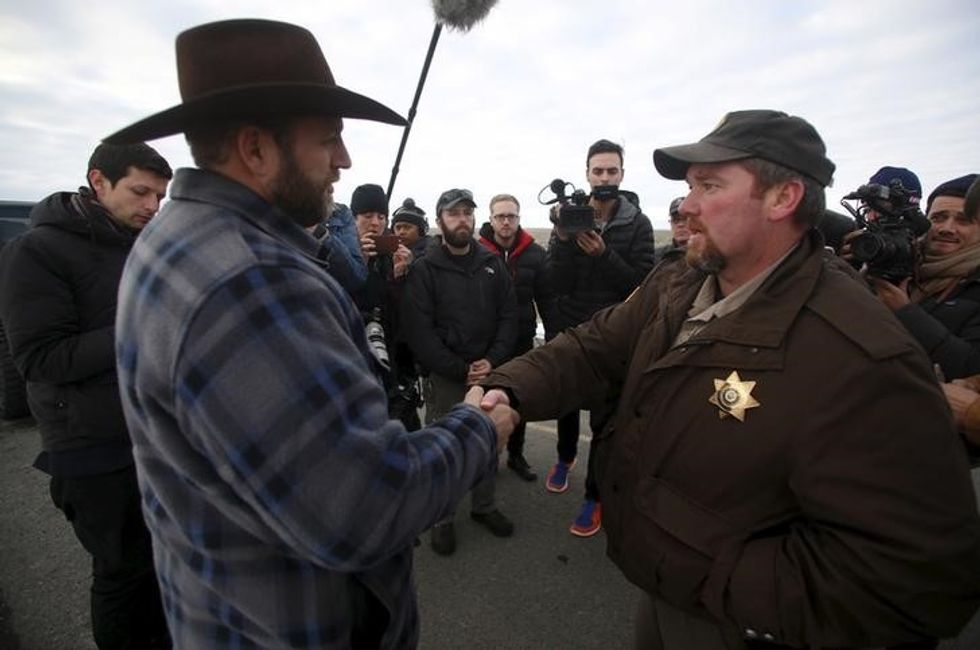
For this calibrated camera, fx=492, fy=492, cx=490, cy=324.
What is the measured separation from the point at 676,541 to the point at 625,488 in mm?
234

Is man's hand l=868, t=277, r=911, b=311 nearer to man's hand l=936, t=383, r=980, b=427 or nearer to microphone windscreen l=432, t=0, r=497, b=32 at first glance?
man's hand l=936, t=383, r=980, b=427

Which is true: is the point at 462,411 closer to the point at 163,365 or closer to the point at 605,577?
the point at 163,365

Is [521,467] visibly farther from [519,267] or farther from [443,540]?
[519,267]

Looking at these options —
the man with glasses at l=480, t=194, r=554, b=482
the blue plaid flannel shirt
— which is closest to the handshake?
the blue plaid flannel shirt

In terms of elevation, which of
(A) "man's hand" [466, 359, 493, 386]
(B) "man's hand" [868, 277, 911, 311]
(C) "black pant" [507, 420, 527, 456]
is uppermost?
(B) "man's hand" [868, 277, 911, 311]

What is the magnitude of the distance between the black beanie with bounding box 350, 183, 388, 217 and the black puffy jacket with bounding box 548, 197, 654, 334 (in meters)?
1.44

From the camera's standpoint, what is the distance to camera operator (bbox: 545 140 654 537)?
402cm

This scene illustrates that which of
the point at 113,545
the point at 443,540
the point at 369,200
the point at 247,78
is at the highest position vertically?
the point at 247,78

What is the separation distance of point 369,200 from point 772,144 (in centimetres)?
317

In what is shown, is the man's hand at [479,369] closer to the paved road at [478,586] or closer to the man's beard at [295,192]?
the paved road at [478,586]

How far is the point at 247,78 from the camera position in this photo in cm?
116

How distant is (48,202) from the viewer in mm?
2338

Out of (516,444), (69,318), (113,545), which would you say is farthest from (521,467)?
(69,318)

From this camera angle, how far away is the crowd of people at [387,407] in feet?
3.15
